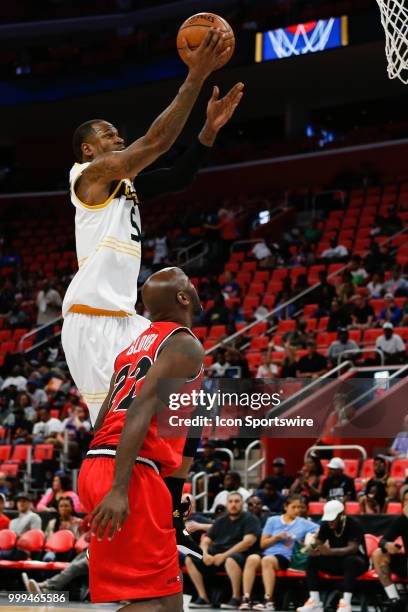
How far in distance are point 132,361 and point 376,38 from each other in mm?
17946

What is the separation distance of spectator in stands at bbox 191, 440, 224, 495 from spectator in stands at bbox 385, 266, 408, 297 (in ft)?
15.4

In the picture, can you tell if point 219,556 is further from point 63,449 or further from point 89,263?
point 89,263

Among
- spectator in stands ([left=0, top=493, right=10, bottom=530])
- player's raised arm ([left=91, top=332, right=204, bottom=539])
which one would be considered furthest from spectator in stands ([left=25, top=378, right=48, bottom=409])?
player's raised arm ([left=91, top=332, right=204, bottom=539])

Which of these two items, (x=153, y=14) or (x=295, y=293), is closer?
(x=295, y=293)

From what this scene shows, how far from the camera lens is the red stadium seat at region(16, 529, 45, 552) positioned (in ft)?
37.4

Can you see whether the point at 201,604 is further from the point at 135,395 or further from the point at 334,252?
the point at 334,252

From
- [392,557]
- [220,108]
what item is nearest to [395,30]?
[220,108]

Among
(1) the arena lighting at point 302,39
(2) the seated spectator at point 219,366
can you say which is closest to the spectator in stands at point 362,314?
(2) the seated spectator at point 219,366

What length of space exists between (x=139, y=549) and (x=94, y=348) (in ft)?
4.27

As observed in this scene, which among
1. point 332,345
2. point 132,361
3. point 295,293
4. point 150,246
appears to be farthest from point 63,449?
point 132,361

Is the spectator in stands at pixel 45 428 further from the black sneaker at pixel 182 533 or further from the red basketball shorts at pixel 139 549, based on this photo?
the red basketball shorts at pixel 139 549

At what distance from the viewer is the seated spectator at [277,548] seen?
9.73 meters

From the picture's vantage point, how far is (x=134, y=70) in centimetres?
2378

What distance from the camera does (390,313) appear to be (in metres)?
15.0
